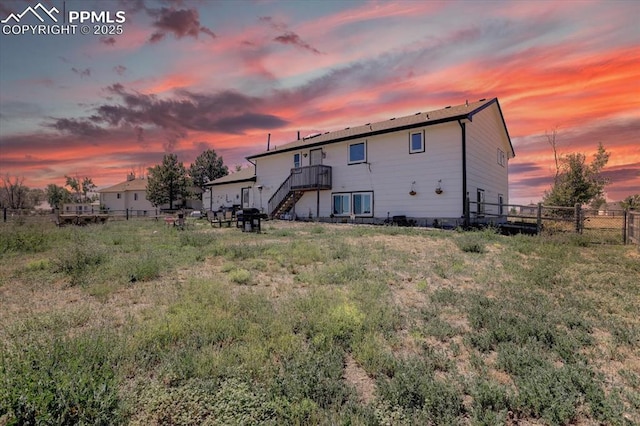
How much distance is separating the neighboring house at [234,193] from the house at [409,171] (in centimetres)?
517

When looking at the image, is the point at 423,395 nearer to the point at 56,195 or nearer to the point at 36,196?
the point at 56,195

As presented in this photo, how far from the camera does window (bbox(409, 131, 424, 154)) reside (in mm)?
20266

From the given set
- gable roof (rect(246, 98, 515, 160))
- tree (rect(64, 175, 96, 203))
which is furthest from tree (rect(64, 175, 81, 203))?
gable roof (rect(246, 98, 515, 160))

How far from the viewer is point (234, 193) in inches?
1465

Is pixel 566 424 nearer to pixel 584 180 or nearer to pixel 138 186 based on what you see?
pixel 584 180

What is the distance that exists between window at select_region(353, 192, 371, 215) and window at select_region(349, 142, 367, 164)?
2462 millimetres

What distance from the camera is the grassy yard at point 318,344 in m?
2.99

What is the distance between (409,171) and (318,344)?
18.0m

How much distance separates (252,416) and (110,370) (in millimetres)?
1701

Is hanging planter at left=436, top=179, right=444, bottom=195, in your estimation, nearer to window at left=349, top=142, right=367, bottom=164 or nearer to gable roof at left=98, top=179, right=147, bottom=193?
window at left=349, top=142, right=367, bottom=164

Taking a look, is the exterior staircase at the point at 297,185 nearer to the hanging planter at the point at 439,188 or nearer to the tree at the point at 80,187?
the hanging planter at the point at 439,188

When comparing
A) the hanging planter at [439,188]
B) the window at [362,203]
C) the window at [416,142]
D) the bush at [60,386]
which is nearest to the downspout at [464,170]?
the hanging planter at [439,188]

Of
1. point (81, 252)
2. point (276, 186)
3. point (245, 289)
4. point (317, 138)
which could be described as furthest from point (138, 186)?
point (245, 289)

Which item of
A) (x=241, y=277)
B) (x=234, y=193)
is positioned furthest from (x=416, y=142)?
(x=234, y=193)
